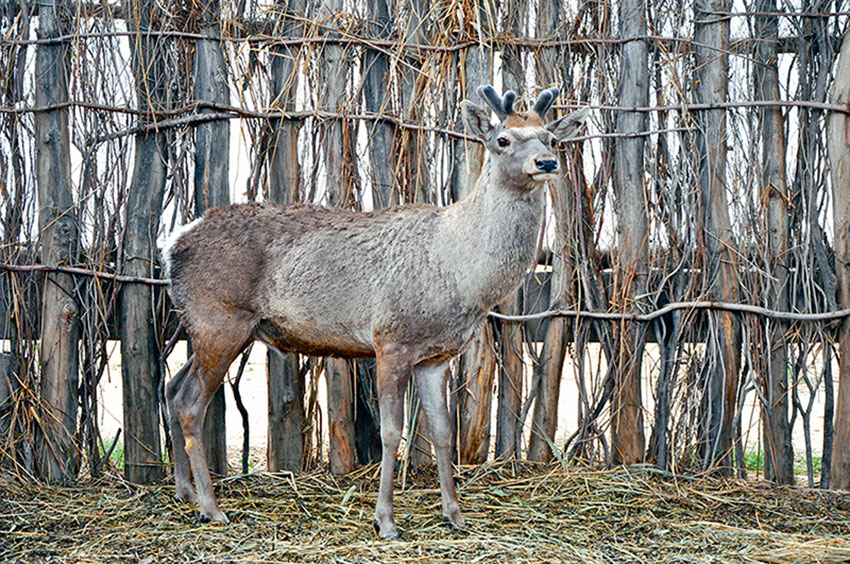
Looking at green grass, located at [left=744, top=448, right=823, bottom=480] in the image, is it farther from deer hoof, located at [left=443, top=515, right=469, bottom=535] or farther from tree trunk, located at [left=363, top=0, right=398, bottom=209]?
tree trunk, located at [left=363, top=0, right=398, bottom=209]

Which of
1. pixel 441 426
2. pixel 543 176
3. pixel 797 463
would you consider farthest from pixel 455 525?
pixel 797 463

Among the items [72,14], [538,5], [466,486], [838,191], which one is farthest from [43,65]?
[838,191]

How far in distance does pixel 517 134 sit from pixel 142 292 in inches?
105

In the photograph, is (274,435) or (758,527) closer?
(758,527)

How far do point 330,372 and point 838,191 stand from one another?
11.1ft

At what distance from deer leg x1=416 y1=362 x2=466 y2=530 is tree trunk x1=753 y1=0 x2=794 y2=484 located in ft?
6.76

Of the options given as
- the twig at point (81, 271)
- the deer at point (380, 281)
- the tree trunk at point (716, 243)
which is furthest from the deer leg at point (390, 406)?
the tree trunk at point (716, 243)

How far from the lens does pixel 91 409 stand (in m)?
5.71

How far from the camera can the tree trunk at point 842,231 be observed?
5336 millimetres

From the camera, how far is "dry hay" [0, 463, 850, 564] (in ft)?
14.0

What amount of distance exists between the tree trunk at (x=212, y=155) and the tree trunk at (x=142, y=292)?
260 millimetres

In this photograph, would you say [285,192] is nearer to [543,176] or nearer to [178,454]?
[178,454]

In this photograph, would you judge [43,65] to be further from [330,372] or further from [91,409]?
[330,372]

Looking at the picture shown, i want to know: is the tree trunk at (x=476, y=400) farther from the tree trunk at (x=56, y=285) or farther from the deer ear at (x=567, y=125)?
the tree trunk at (x=56, y=285)
